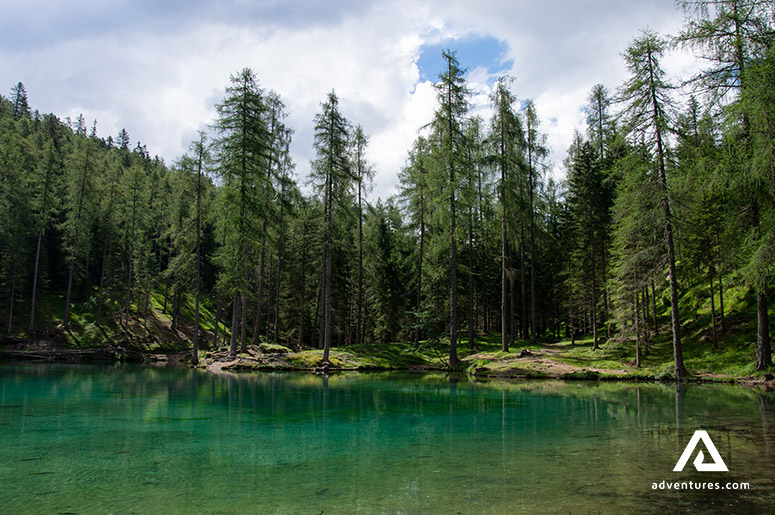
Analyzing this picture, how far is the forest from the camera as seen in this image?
18.3 metres

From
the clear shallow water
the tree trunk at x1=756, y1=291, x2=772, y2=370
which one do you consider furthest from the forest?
the clear shallow water

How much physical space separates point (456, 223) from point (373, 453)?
2310 centimetres

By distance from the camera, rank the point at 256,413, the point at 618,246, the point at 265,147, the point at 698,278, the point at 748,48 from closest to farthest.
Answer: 1. the point at 256,413
2. the point at 748,48
3. the point at 618,246
4. the point at 265,147
5. the point at 698,278

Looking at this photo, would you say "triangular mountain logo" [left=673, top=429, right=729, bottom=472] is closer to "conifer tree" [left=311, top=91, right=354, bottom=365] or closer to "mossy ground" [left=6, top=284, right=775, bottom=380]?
"mossy ground" [left=6, top=284, right=775, bottom=380]

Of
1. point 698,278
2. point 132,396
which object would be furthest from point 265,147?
point 698,278

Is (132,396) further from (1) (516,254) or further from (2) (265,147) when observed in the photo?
(1) (516,254)

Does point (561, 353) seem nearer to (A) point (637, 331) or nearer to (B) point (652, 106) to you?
(A) point (637, 331)

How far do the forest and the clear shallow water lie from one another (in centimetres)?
1000

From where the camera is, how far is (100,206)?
4862cm

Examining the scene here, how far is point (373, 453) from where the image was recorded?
7484 millimetres

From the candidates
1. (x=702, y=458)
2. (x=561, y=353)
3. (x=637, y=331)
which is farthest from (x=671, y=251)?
(x=702, y=458)

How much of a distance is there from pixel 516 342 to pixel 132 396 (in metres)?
26.8

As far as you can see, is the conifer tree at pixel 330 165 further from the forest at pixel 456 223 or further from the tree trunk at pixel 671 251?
the tree trunk at pixel 671 251

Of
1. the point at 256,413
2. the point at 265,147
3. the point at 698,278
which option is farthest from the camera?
the point at 698,278
